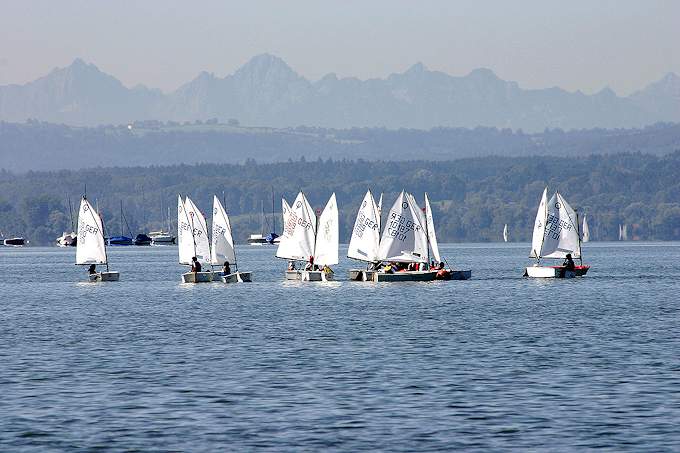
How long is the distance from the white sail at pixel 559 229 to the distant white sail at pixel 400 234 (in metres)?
18.7

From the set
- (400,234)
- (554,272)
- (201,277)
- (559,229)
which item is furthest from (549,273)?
(201,277)

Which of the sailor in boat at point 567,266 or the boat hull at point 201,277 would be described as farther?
the sailor in boat at point 567,266

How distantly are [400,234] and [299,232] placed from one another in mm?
10358

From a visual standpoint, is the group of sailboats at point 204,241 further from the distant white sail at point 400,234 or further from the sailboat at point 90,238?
the distant white sail at point 400,234

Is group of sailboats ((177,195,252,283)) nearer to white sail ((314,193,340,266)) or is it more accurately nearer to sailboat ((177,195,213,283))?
sailboat ((177,195,213,283))

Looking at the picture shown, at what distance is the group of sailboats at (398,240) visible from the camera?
115 metres

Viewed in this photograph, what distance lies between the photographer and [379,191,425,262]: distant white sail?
377 feet

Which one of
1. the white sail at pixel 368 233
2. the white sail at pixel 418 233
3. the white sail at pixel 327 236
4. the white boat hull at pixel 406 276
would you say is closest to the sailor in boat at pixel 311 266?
the white sail at pixel 327 236

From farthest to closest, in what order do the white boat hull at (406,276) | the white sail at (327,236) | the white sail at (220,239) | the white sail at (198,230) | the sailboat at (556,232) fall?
1. the sailboat at (556,232)
2. the white sail at (198,230)
3. the white sail at (220,239)
4. the white boat hull at (406,276)
5. the white sail at (327,236)

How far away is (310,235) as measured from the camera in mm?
121312

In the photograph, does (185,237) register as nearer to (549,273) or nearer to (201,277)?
(201,277)

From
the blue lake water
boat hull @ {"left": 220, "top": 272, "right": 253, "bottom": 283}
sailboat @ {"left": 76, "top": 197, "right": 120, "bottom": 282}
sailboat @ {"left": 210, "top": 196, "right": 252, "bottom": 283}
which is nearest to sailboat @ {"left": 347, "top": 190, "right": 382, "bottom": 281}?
sailboat @ {"left": 210, "top": 196, "right": 252, "bottom": 283}

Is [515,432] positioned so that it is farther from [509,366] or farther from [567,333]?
[567,333]

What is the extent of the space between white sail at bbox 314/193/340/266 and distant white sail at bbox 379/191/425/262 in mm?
4438
